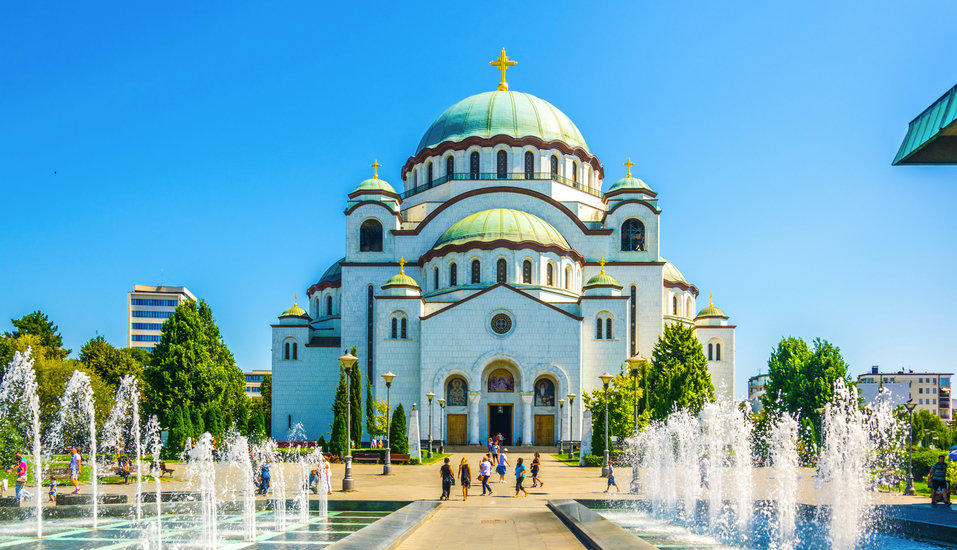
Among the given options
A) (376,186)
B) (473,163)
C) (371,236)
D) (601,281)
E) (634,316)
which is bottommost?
(634,316)

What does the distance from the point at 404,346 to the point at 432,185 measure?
12.1m

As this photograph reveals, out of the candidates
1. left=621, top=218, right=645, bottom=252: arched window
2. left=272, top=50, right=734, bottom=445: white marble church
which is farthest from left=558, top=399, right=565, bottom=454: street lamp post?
left=621, top=218, right=645, bottom=252: arched window

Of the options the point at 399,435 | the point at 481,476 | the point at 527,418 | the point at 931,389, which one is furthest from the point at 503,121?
the point at 931,389

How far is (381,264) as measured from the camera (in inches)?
1879

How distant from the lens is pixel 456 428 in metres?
42.9

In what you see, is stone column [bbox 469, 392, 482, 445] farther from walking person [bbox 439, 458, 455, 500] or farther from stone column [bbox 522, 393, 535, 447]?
walking person [bbox 439, 458, 455, 500]

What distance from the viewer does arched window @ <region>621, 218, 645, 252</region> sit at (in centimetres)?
4844

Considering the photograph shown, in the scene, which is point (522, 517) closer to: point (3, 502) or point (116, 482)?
point (3, 502)

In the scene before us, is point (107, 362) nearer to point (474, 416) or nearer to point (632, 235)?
point (474, 416)

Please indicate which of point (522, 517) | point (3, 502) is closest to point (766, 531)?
point (522, 517)

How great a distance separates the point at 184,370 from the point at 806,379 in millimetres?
32908

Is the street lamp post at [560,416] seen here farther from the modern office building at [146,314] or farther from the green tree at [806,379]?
the modern office building at [146,314]

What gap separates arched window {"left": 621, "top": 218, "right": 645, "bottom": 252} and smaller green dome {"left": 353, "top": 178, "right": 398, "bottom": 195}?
14.0 meters

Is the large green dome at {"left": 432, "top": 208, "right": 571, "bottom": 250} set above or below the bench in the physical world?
above
